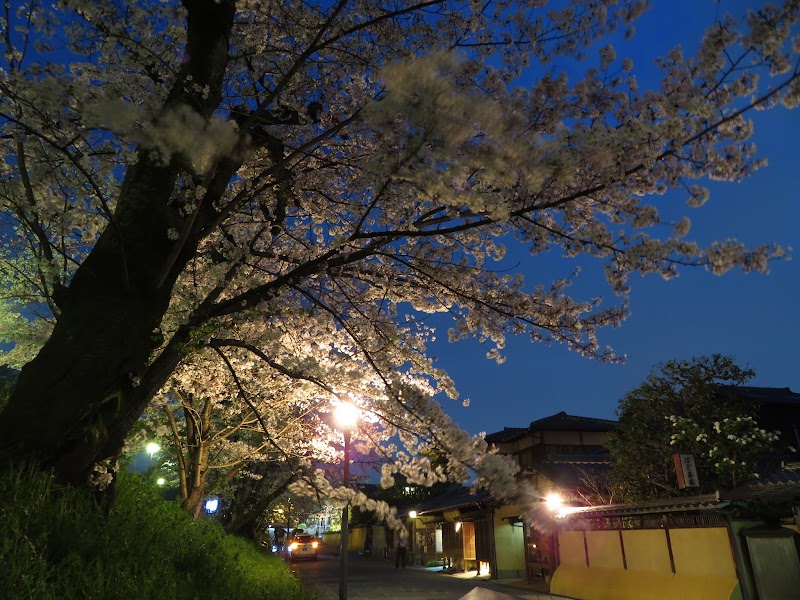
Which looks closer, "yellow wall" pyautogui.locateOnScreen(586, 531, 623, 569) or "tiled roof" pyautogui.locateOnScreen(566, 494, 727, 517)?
"tiled roof" pyautogui.locateOnScreen(566, 494, 727, 517)

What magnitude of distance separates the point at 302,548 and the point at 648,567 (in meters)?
30.0

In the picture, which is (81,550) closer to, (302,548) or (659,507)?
(659,507)

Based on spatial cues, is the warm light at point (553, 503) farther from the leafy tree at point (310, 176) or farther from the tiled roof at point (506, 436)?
the tiled roof at point (506, 436)

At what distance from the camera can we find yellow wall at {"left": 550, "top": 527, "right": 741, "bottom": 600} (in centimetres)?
1120

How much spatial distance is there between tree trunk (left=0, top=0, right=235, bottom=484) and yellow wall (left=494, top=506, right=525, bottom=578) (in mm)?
22345

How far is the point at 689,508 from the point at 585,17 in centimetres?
1116

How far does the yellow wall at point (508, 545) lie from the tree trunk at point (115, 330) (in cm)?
2235

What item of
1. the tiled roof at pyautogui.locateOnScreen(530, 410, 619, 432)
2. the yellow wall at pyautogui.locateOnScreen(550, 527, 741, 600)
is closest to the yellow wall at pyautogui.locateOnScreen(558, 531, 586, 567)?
the yellow wall at pyautogui.locateOnScreen(550, 527, 741, 600)

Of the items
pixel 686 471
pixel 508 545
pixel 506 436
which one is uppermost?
pixel 506 436

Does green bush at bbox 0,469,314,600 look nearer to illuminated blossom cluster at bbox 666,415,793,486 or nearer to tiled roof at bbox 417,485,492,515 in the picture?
illuminated blossom cluster at bbox 666,415,793,486

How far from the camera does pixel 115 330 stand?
15.7 feet

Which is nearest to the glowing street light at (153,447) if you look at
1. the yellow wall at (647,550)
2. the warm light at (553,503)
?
the warm light at (553,503)

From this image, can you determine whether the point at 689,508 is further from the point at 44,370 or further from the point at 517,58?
the point at 44,370

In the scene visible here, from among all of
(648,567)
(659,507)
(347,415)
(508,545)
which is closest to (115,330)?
(347,415)
